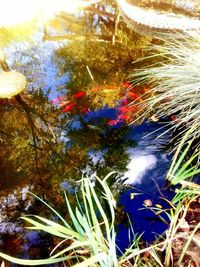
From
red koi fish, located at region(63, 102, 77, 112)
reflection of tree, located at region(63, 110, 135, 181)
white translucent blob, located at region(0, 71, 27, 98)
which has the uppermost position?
white translucent blob, located at region(0, 71, 27, 98)

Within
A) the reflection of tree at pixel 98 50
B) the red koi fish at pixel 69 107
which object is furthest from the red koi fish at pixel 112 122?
the red koi fish at pixel 69 107

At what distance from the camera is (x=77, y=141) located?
10.4 ft

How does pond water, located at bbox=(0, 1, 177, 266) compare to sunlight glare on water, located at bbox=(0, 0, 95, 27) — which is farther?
sunlight glare on water, located at bbox=(0, 0, 95, 27)

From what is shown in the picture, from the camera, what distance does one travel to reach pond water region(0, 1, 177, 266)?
8.32ft

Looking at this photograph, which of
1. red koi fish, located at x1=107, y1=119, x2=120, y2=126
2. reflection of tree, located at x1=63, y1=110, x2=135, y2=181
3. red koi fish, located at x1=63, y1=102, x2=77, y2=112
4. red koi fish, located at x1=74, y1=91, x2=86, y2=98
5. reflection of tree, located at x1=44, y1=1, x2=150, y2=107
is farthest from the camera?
reflection of tree, located at x1=44, y1=1, x2=150, y2=107

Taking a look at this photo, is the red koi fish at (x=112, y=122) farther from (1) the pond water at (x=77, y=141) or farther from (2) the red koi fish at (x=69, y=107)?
(2) the red koi fish at (x=69, y=107)

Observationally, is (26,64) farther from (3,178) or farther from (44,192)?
(44,192)

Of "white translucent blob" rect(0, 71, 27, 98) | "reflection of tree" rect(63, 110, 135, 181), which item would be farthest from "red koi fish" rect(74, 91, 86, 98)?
"white translucent blob" rect(0, 71, 27, 98)

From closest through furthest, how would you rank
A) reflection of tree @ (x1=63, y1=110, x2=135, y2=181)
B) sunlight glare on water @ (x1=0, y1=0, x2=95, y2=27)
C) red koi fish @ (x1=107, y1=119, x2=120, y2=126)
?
reflection of tree @ (x1=63, y1=110, x2=135, y2=181), red koi fish @ (x1=107, y1=119, x2=120, y2=126), sunlight glare on water @ (x1=0, y1=0, x2=95, y2=27)

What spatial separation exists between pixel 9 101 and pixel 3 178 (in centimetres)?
114

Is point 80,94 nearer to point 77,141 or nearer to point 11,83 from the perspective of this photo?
point 77,141

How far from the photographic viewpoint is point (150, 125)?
322cm

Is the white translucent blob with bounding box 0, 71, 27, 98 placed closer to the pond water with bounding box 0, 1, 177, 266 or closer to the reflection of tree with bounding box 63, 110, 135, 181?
the pond water with bounding box 0, 1, 177, 266

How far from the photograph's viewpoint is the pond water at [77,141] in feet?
8.32
